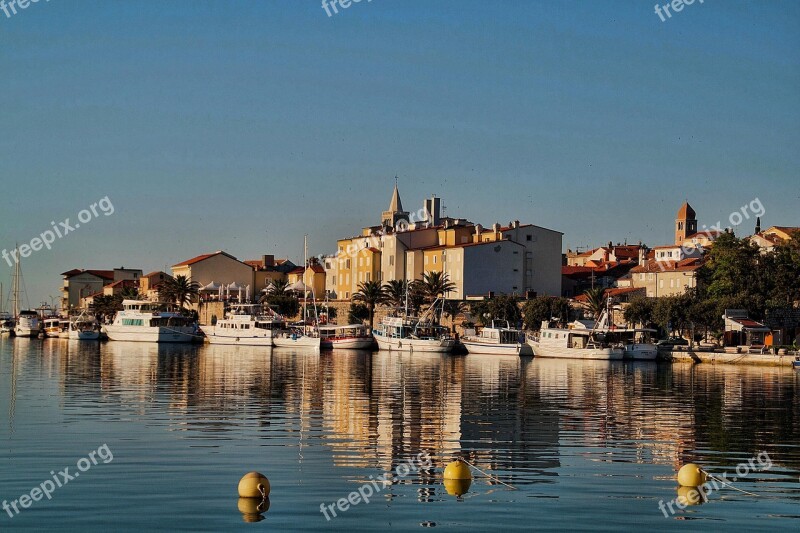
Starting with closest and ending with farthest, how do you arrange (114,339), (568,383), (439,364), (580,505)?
(580,505)
(568,383)
(439,364)
(114,339)

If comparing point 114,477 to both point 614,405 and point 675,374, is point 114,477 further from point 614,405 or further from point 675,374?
point 675,374

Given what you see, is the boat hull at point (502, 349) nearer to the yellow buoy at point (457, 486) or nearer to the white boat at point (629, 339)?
the white boat at point (629, 339)

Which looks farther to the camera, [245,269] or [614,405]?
[245,269]

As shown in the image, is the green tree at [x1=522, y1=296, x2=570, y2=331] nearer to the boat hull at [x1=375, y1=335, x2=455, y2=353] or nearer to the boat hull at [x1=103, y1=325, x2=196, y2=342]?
the boat hull at [x1=375, y1=335, x2=455, y2=353]

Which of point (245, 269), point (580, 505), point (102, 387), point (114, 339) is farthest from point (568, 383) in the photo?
point (245, 269)

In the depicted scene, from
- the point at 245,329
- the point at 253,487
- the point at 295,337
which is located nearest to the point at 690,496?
the point at 253,487

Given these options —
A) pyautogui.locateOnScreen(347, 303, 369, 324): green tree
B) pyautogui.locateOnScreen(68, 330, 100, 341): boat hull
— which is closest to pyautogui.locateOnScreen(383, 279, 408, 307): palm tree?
pyautogui.locateOnScreen(347, 303, 369, 324): green tree

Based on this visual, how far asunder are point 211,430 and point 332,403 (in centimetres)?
992

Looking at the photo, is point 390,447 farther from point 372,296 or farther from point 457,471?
point 372,296

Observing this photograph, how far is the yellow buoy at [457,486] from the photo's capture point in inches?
840

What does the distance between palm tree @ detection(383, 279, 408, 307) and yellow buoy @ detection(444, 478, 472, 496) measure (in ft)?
292

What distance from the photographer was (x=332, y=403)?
1578 inches

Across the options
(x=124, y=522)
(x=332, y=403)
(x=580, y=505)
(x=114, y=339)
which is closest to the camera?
(x=124, y=522)

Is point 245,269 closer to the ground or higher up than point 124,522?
higher up
